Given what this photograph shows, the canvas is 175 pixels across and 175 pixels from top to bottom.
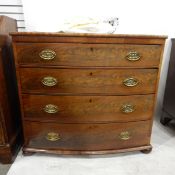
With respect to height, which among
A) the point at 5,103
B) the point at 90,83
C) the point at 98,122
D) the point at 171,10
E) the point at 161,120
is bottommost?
the point at 161,120

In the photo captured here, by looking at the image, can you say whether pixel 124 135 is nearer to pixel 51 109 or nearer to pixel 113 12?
pixel 51 109

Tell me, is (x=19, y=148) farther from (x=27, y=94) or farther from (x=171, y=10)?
(x=171, y=10)

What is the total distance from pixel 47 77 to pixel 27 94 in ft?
0.63

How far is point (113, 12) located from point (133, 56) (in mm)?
707

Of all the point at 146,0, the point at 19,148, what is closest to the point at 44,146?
the point at 19,148

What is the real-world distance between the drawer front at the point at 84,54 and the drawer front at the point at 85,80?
0.05 metres

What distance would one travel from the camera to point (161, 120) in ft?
6.72

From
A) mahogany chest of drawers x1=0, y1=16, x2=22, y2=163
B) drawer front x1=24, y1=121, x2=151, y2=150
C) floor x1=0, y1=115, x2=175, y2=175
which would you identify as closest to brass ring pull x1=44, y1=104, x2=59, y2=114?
drawer front x1=24, y1=121, x2=151, y2=150

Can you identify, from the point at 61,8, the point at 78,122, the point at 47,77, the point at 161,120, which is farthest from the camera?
the point at 161,120

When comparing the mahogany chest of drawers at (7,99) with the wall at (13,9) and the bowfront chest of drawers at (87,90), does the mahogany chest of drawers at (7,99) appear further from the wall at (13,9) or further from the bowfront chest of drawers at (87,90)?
the wall at (13,9)

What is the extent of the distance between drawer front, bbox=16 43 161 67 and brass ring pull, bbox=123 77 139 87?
0.10 meters

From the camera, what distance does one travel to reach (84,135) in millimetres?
1439

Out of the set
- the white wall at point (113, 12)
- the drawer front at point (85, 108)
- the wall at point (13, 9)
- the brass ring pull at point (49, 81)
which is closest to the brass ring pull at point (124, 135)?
the drawer front at point (85, 108)

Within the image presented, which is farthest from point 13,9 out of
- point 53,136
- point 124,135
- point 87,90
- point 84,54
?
point 124,135
